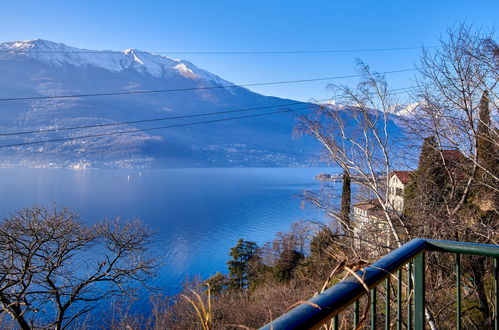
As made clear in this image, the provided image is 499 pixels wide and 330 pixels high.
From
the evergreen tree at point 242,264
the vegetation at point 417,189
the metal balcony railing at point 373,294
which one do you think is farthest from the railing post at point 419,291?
the evergreen tree at point 242,264

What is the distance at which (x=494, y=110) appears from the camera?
7.41 meters

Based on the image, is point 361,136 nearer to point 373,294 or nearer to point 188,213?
point 373,294

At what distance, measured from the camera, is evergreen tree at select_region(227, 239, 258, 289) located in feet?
72.8

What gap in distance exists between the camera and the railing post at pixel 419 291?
1.33 metres

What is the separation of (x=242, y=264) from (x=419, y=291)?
22597mm

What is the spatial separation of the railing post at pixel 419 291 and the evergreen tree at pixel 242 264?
21.1m

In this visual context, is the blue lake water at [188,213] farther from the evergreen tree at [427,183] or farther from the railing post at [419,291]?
the railing post at [419,291]

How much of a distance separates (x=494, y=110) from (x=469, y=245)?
7.47 m

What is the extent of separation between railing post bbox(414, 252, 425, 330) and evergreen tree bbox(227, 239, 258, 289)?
21057 mm

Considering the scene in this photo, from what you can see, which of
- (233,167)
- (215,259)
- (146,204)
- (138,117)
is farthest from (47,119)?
(215,259)

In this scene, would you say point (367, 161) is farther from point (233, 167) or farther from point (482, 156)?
point (233, 167)

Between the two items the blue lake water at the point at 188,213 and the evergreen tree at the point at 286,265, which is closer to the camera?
the evergreen tree at the point at 286,265

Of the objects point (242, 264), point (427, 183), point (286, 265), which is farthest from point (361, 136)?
point (242, 264)

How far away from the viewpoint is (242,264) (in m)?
23.1
